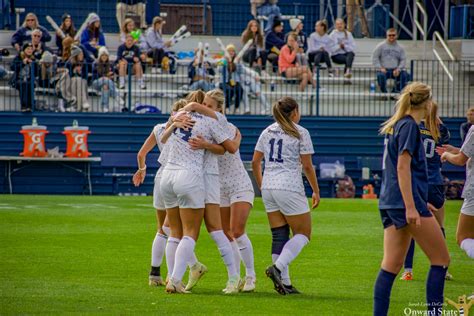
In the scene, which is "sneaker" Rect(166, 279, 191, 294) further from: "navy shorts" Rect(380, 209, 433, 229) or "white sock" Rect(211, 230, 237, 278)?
"navy shorts" Rect(380, 209, 433, 229)

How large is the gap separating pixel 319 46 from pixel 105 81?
613 centimetres

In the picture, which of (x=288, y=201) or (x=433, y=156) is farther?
(x=433, y=156)

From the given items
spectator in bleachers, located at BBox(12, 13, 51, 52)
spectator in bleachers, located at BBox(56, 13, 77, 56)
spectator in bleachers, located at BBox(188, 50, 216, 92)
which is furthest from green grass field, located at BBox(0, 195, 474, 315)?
spectator in bleachers, located at BBox(56, 13, 77, 56)

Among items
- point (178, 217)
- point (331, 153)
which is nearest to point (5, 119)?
point (331, 153)

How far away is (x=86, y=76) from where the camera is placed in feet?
93.9

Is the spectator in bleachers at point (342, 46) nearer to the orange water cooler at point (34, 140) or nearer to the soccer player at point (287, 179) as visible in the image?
the orange water cooler at point (34, 140)

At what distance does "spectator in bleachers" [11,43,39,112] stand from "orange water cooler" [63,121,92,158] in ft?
4.44

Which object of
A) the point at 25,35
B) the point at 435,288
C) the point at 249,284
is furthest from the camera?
the point at 25,35

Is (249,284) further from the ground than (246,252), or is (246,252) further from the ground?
(246,252)

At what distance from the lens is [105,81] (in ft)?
93.7

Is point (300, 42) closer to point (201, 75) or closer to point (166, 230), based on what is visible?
point (201, 75)

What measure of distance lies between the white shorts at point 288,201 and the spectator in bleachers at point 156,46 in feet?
63.5

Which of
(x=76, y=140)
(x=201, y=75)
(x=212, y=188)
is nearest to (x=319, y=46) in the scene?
(x=201, y=75)

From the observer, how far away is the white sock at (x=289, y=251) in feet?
35.4
